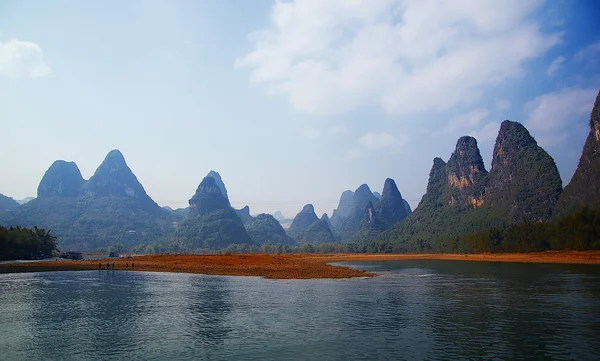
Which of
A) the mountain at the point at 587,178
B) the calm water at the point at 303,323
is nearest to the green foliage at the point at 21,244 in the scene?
the calm water at the point at 303,323

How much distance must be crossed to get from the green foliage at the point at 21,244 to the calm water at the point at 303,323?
67343 millimetres

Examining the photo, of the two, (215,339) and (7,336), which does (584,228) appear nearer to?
(215,339)

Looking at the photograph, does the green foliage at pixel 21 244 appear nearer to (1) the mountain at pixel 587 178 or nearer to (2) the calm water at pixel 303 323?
(2) the calm water at pixel 303 323

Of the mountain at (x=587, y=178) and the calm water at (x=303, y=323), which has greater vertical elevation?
the mountain at (x=587, y=178)

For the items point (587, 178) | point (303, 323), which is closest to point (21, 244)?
point (303, 323)

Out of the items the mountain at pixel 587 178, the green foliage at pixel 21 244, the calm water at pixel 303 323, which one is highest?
the mountain at pixel 587 178

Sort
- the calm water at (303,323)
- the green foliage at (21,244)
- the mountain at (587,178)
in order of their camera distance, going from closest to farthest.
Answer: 1. the calm water at (303,323)
2. the green foliage at (21,244)
3. the mountain at (587,178)

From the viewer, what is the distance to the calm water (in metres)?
22.0

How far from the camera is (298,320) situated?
3020cm

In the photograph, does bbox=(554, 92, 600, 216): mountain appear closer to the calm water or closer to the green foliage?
the calm water

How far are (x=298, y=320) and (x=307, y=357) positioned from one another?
9252mm

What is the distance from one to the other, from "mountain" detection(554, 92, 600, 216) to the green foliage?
549ft

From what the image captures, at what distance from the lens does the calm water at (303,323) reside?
72.3ft

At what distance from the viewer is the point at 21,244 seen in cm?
10725
